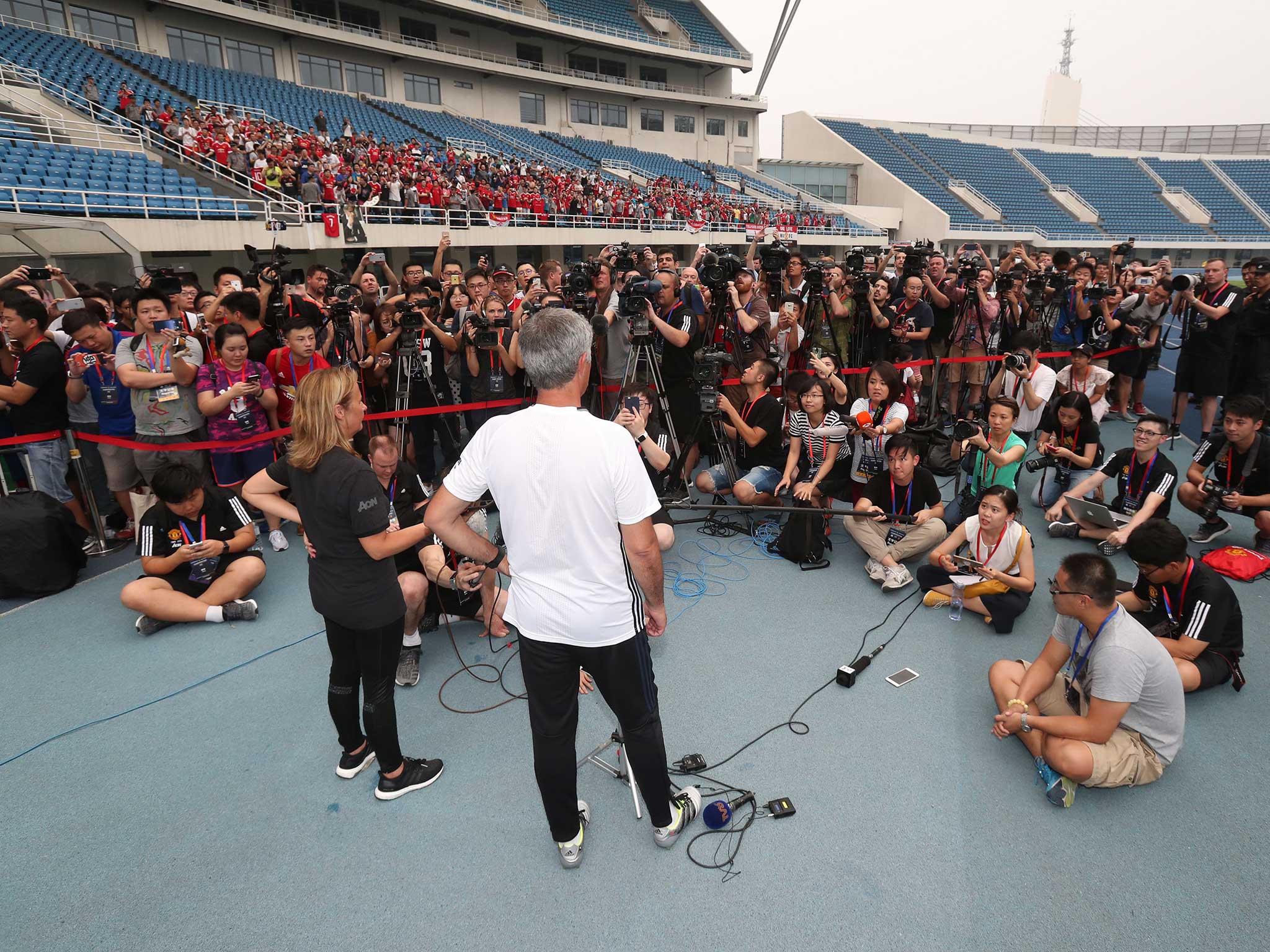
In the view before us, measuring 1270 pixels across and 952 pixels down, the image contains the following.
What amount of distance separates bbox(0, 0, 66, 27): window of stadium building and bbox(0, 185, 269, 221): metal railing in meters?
9.72

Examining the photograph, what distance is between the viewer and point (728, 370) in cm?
536

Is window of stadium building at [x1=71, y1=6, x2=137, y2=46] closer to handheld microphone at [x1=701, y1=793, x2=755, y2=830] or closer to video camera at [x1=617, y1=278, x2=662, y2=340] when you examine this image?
video camera at [x1=617, y1=278, x2=662, y2=340]

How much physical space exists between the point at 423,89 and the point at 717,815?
2543 cm

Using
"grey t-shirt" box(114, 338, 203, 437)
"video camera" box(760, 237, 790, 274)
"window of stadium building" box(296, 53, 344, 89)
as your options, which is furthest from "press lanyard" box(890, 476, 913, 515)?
"window of stadium building" box(296, 53, 344, 89)

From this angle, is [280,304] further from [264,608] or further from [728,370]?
[728,370]

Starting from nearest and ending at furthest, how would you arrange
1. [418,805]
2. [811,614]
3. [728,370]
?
[418,805] → [811,614] → [728,370]

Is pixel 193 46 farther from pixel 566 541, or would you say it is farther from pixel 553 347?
pixel 566 541

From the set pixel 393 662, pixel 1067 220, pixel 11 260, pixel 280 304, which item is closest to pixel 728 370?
pixel 280 304

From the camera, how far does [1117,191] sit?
3006 centimetres

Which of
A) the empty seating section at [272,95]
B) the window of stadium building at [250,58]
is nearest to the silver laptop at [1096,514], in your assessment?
the empty seating section at [272,95]

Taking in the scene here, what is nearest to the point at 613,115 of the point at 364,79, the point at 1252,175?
the point at 364,79

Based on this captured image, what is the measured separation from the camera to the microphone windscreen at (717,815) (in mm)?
2158

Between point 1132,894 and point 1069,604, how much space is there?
849 millimetres

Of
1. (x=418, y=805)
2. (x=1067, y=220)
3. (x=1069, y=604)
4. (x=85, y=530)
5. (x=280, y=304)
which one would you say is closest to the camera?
(x=1069, y=604)
